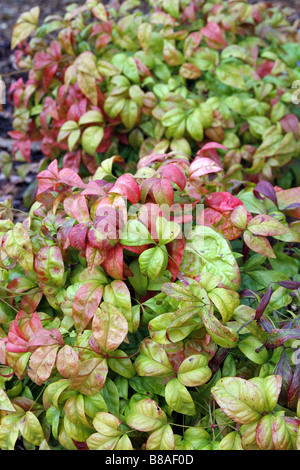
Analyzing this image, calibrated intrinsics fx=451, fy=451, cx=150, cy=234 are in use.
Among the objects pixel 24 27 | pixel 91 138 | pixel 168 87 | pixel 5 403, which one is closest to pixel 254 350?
pixel 5 403

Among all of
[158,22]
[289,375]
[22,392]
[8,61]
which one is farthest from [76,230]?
[8,61]

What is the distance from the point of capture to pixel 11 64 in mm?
3295

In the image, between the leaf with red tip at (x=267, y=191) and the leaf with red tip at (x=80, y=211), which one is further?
the leaf with red tip at (x=267, y=191)

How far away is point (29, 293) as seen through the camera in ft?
4.53

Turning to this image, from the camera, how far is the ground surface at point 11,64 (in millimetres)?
2615

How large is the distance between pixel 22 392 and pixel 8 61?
8.93ft

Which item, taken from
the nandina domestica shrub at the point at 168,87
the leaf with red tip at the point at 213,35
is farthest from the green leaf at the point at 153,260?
the leaf with red tip at the point at 213,35

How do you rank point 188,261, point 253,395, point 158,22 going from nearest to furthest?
point 253,395, point 188,261, point 158,22

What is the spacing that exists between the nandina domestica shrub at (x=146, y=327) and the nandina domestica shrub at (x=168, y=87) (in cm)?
66

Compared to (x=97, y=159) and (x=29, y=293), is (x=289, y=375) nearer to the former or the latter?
(x=29, y=293)

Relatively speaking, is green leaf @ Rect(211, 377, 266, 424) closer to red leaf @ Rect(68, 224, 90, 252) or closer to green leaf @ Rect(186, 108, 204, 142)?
red leaf @ Rect(68, 224, 90, 252)

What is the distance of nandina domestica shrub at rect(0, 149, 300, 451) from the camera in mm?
1125

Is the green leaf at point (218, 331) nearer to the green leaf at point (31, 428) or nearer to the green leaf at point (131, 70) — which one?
the green leaf at point (31, 428)

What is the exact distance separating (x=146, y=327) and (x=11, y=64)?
2.67 meters
